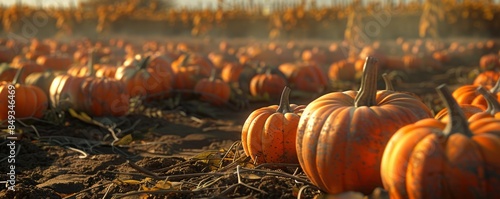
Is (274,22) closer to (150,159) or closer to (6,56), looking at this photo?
(6,56)

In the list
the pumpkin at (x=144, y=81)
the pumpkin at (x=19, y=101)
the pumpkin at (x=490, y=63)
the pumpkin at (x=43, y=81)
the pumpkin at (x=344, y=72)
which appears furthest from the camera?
the pumpkin at (x=490, y=63)

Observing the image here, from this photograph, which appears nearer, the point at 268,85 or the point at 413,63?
the point at 268,85

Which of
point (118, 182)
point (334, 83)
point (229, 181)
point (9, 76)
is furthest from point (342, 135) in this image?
point (334, 83)

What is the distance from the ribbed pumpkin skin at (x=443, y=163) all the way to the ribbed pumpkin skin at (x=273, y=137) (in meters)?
1.26

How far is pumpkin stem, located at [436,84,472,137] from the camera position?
8.07 feet

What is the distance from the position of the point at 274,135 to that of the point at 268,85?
5.22 metres

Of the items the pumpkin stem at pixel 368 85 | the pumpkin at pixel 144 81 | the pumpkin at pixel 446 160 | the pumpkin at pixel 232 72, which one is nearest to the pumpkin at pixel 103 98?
the pumpkin at pixel 144 81

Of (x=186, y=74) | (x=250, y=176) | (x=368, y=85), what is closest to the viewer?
(x=368, y=85)

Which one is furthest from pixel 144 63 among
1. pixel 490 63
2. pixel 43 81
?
pixel 490 63

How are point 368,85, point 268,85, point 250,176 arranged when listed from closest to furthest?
point 368,85 < point 250,176 < point 268,85

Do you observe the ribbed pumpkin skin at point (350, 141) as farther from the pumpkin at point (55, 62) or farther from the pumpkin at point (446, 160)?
the pumpkin at point (55, 62)

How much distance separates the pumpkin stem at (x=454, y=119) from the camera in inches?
96.8

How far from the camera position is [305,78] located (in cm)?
977

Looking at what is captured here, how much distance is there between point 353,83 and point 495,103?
8.77 m
